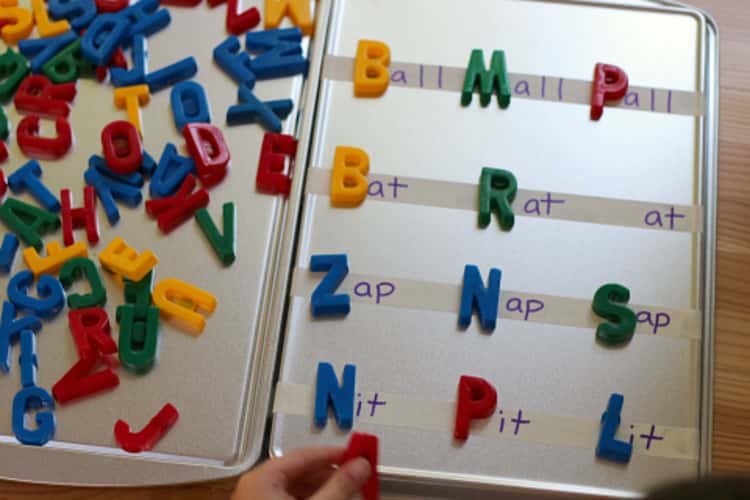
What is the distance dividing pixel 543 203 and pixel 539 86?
0.57ft

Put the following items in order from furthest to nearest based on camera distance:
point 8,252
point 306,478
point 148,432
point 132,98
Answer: point 132,98 < point 8,252 < point 148,432 < point 306,478

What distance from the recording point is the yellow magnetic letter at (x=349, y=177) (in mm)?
980

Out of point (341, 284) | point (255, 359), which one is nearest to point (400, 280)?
point (341, 284)

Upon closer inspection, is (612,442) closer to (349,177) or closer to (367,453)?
(367,453)

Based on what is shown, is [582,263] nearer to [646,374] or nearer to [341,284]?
[646,374]

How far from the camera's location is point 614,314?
0.90 meters

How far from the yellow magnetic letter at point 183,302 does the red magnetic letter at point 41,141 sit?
0.23 meters

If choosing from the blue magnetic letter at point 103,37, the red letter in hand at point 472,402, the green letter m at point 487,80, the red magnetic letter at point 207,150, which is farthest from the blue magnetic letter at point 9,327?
the green letter m at point 487,80

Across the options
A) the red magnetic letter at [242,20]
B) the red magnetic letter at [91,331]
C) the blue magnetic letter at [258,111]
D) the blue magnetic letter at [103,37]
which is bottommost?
the red magnetic letter at [91,331]

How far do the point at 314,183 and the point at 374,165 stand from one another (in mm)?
76

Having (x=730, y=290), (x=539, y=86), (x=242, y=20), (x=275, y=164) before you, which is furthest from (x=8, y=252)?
(x=730, y=290)

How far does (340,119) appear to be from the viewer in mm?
1046

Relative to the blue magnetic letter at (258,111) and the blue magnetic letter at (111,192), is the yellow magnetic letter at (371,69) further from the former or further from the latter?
the blue magnetic letter at (111,192)

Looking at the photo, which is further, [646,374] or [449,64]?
[449,64]
